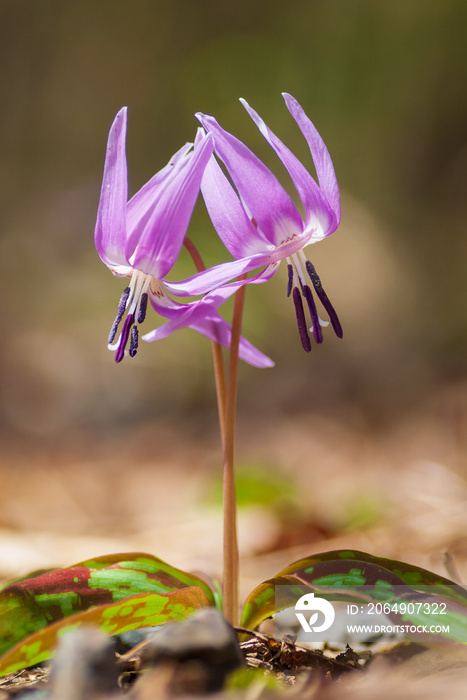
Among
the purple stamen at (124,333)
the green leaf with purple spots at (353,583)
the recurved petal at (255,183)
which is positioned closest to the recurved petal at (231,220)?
the recurved petal at (255,183)

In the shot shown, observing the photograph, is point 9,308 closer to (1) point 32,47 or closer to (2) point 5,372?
(2) point 5,372

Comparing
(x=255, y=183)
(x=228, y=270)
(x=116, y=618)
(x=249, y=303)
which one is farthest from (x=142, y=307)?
(x=249, y=303)

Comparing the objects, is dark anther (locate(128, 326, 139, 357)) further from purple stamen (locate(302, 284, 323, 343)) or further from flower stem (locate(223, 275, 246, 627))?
purple stamen (locate(302, 284, 323, 343))

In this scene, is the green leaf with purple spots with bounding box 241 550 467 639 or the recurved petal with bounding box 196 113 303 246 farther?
the recurved petal with bounding box 196 113 303 246

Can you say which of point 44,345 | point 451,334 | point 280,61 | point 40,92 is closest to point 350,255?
point 451,334

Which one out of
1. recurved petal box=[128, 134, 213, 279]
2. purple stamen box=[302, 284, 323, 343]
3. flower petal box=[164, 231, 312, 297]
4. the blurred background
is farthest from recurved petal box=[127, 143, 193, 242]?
the blurred background

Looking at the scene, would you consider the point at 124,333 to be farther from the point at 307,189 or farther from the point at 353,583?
the point at 353,583
